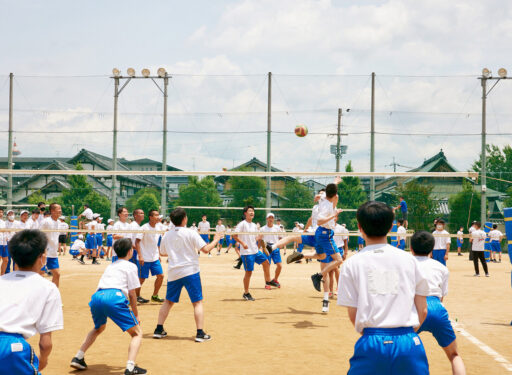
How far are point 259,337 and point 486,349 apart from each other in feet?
10.7

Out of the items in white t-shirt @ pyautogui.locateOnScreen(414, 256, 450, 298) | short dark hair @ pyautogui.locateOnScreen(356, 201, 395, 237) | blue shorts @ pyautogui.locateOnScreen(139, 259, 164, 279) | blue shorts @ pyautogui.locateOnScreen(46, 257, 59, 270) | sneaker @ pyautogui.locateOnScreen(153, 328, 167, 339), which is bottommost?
sneaker @ pyautogui.locateOnScreen(153, 328, 167, 339)

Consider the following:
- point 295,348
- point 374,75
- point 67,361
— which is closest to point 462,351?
point 295,348

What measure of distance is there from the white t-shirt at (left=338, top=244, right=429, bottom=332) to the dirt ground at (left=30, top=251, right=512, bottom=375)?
128 inches

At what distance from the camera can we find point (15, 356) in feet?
10.6

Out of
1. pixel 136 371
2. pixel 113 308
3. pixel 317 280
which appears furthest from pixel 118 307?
pixel 317 280

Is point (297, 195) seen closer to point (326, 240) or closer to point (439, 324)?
point (326, 240)

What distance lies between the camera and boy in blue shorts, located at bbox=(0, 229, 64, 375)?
10.6 feet

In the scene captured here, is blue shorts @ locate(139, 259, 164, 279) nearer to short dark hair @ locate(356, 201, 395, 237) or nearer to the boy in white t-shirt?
the boy in white t-shirt

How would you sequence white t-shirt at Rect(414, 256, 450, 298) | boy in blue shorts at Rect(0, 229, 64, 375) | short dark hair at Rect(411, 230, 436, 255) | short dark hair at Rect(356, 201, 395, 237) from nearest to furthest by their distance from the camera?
boy in blue shorts at Rect(0, 229, 64, 375), short dark hair at Rect(356, 201, 395, 237), short dark hair at Rect(411, 230, 436, 255), white t-shirt at Rect(414, 256, 450, 298)

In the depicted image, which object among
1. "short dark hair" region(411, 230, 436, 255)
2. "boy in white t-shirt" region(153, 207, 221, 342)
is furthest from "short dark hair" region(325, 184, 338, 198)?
"short dark hair" region(411, 230, 436, 255)

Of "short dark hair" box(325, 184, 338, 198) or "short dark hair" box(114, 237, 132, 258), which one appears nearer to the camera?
"short dark hair" box(114, 237, 132, 258)

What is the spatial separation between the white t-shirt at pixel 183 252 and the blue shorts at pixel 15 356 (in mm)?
4403

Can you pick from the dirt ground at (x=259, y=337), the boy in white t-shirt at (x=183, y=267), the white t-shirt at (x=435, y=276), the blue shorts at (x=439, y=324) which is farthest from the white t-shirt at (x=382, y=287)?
the boy in white t-shirt at (x=183, y=267)

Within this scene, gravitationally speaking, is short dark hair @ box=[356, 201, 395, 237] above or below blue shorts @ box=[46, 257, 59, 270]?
above
